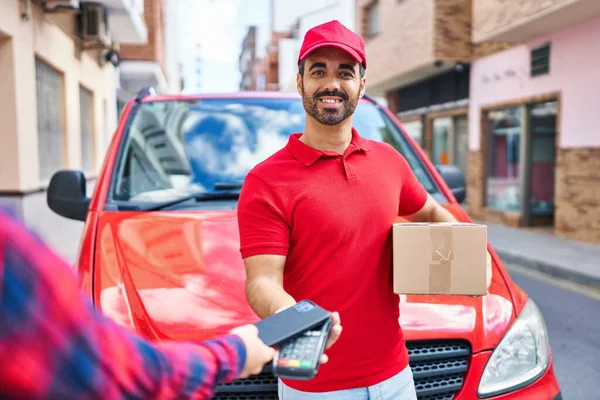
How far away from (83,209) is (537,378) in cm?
235

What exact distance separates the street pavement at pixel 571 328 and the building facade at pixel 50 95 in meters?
5.48

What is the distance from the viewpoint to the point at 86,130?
13.0 m

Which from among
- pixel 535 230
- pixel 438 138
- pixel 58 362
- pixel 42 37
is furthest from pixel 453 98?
pixel 58 362

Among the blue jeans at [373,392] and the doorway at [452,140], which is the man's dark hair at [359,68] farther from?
the doorway at [452,140]

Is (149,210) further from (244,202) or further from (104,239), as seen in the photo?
(244,202)

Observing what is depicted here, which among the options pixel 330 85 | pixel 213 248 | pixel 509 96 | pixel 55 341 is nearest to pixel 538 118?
pixel 509 96

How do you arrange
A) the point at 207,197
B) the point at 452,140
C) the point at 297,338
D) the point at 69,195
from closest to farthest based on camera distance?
1. the point at 297,338
2. the point at 207,197
3. the point at 69,195
4. the point at 452,140

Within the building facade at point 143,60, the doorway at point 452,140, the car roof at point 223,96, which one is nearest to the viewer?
the car roof at point 223,96

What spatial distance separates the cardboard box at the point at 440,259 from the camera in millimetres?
1816

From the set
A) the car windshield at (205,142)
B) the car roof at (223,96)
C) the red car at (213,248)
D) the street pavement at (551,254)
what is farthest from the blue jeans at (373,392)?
the street pavement at (551,254)

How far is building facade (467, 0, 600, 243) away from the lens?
33.5 feet

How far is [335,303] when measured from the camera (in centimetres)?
176

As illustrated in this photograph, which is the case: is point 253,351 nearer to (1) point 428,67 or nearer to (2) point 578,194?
(2) point 578,194

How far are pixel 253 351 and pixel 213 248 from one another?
1.49 meters
